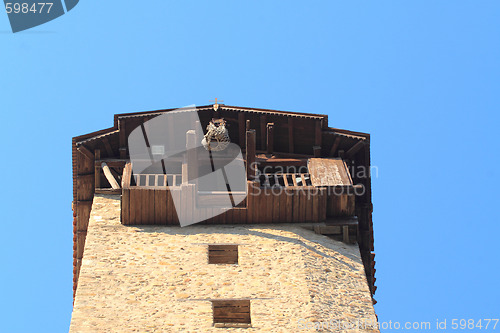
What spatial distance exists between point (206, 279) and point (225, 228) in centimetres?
389

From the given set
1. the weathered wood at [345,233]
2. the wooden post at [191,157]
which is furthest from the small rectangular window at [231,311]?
the wooden post at [191,157]

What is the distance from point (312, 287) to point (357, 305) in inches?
67.5

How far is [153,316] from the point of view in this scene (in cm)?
4334

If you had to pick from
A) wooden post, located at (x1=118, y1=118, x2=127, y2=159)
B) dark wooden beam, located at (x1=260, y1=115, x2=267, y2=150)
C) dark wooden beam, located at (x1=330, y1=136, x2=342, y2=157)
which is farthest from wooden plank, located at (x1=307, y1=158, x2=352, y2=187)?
wooden post, located at (x1=118, y1=118, x2=127, y2=159)

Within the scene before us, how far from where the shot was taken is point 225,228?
48.9 meters

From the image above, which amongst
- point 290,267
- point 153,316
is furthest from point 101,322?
point 290,267

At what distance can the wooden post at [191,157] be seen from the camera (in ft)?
161

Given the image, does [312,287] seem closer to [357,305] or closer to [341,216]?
[357,305]

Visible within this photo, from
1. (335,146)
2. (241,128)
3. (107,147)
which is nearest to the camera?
(107,147)

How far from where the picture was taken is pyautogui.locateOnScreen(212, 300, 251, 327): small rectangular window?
4431 cm

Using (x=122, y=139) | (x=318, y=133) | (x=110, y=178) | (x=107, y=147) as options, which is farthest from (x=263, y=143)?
(x=110, y=178)

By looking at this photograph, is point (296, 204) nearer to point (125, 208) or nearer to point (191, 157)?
point (191, 157)

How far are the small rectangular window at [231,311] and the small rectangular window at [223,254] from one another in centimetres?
282

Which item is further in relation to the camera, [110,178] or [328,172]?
[110,178]
